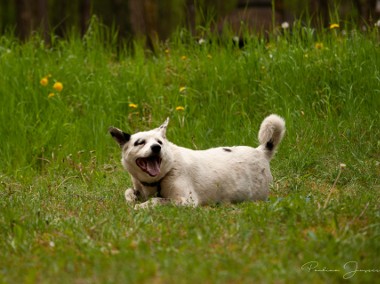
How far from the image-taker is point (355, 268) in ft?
15.1

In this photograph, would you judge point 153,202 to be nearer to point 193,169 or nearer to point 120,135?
point 193,169

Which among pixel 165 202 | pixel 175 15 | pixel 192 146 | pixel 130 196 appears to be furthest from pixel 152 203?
pixel 175 15


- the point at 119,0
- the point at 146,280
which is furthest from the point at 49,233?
the point at 119,0

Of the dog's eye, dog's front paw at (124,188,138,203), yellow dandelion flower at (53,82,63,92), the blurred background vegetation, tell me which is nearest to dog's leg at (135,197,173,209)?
dog's front paw at (124,188,138,203)

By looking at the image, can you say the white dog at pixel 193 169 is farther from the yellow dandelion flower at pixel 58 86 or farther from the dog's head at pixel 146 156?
the yellow dandelion flower at pixel 58 86

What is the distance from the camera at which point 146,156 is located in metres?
7.12

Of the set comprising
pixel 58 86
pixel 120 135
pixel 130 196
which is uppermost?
pixel 120 135

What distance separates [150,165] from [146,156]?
17cm

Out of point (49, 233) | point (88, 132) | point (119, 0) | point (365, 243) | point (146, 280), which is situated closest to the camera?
point (146, 280)

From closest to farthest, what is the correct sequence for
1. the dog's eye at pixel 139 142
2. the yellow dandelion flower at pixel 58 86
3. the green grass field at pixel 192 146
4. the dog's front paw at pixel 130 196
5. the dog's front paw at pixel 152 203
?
the green grass field at pixel 192 146, the dog's front paw at pixel 152 203, the dog's eye at pixel 139 142, the dog's front paw at pixel 130 196, the yellow dandelion flower at pixel 58 86

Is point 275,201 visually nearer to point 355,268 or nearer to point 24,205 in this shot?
point 355,268

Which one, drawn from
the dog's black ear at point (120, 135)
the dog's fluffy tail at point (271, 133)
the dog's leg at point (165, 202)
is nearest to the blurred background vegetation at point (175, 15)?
the dog's fluffy tail at point (271, 133)

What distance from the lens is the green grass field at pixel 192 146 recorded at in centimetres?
479

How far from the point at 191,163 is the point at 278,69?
11.5 feet
